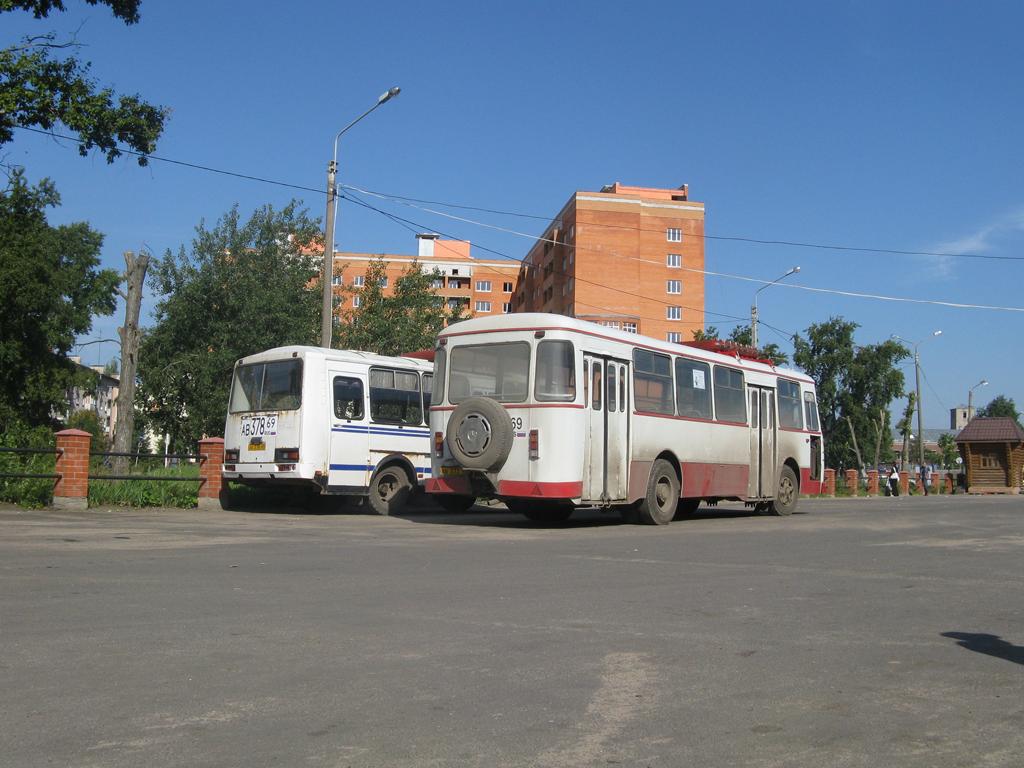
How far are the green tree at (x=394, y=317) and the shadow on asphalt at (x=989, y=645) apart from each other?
30936 millimetres

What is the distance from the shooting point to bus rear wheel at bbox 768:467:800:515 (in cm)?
2156

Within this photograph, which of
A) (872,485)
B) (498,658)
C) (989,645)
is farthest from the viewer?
(872,485)

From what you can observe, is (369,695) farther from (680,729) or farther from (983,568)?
(983,568)

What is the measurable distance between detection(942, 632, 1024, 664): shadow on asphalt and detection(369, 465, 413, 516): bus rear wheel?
43.1 ft

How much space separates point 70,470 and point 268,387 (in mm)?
3594

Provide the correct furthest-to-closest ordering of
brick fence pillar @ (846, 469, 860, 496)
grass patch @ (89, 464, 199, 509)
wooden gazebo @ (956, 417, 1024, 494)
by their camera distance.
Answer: wooden gazebo @ (956, 417, 1024, 494) < brick fence pillar @ (846, 469, 860, 496) < grass patch @ (89, 464, 199, 509)

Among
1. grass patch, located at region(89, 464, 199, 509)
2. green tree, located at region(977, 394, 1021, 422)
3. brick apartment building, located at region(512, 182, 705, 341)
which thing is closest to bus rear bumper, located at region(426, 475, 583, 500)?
grass patch, located at region(89, 464, 199, 509)

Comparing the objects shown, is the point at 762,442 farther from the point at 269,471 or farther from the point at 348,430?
the point at 269,471

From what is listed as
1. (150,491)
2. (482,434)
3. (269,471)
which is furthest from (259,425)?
(482,434)

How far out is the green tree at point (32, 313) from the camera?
132 feet

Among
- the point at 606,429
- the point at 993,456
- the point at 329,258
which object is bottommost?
the point at 606,429

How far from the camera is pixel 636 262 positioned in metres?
80.1

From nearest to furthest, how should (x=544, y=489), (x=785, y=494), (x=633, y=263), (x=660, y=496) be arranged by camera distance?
(x=544, y=489) < (x=660, y=496) < (x=785, y=494) < (x=633, y=263)

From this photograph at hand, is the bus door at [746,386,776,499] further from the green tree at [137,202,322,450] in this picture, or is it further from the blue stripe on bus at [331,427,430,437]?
the green tree at [137,202,322,450]
